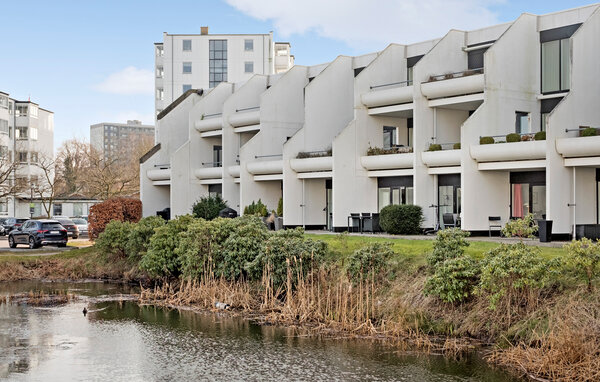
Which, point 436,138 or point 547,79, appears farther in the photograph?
point 436,138

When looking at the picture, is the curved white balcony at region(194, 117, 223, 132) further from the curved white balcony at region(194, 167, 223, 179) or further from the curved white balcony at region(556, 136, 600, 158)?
the curved white balcony at region(556, 136, 600, 158)

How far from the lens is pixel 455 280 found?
63.3 feet

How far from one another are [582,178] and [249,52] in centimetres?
6352

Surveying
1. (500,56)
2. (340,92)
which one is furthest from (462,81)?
(340,92)

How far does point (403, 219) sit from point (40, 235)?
2107 cm

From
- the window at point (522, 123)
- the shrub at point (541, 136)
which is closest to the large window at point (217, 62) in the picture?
the window at point (522, 123)

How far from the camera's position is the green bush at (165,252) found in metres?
29.8

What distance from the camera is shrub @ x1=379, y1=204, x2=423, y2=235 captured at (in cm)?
3419

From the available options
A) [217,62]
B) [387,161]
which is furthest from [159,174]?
[217,62]

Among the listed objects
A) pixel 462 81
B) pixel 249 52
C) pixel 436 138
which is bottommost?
pixel 436 138

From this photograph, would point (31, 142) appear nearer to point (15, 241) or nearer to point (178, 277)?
point (15, 241)

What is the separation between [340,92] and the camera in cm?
4219

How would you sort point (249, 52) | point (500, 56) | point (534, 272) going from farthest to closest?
point (249, 52) → point (500, 56) → point (534, 272)

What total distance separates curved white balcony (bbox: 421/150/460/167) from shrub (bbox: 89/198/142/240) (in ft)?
64.3
